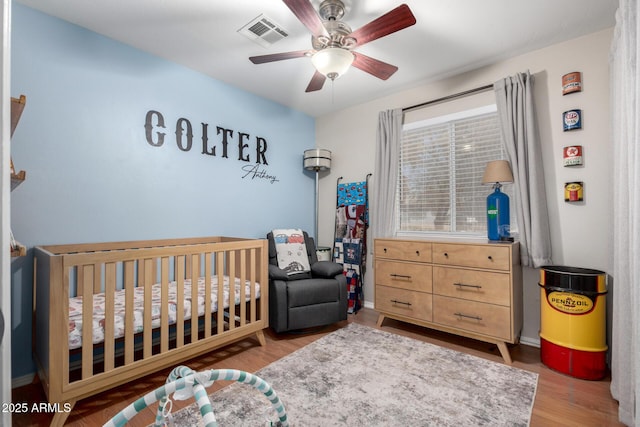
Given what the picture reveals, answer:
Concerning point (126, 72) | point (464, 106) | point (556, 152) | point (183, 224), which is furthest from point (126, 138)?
point (556, 152)

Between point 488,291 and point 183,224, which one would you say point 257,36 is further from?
point 488,291

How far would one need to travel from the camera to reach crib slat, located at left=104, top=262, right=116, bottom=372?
1671 mm

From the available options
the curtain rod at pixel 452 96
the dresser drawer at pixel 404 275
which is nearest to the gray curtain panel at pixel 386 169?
the curtain rod at pixel 452 96

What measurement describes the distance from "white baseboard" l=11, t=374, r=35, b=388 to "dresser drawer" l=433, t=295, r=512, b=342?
9.58 ft

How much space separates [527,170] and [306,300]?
214 cm

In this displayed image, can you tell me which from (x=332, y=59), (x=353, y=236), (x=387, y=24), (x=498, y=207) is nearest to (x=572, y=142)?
(x=498, y=207)

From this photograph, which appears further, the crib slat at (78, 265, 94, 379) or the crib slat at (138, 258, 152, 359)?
the crib slat at (138, 258, 152, 359)

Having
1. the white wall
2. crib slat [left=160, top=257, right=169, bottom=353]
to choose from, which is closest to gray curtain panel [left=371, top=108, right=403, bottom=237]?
the white wall

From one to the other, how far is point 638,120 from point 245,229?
9.87 ft

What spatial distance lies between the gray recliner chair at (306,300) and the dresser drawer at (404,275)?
384 millimetres

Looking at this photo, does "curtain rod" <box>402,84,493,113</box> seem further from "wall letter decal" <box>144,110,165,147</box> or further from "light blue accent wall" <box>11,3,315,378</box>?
"wall letter decal" <box>144,110,165,147</box>

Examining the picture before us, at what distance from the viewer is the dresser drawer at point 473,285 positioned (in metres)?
2.21

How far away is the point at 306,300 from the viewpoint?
268cm

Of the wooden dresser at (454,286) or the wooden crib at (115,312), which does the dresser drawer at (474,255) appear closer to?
the wooden dresser at (454,286)
